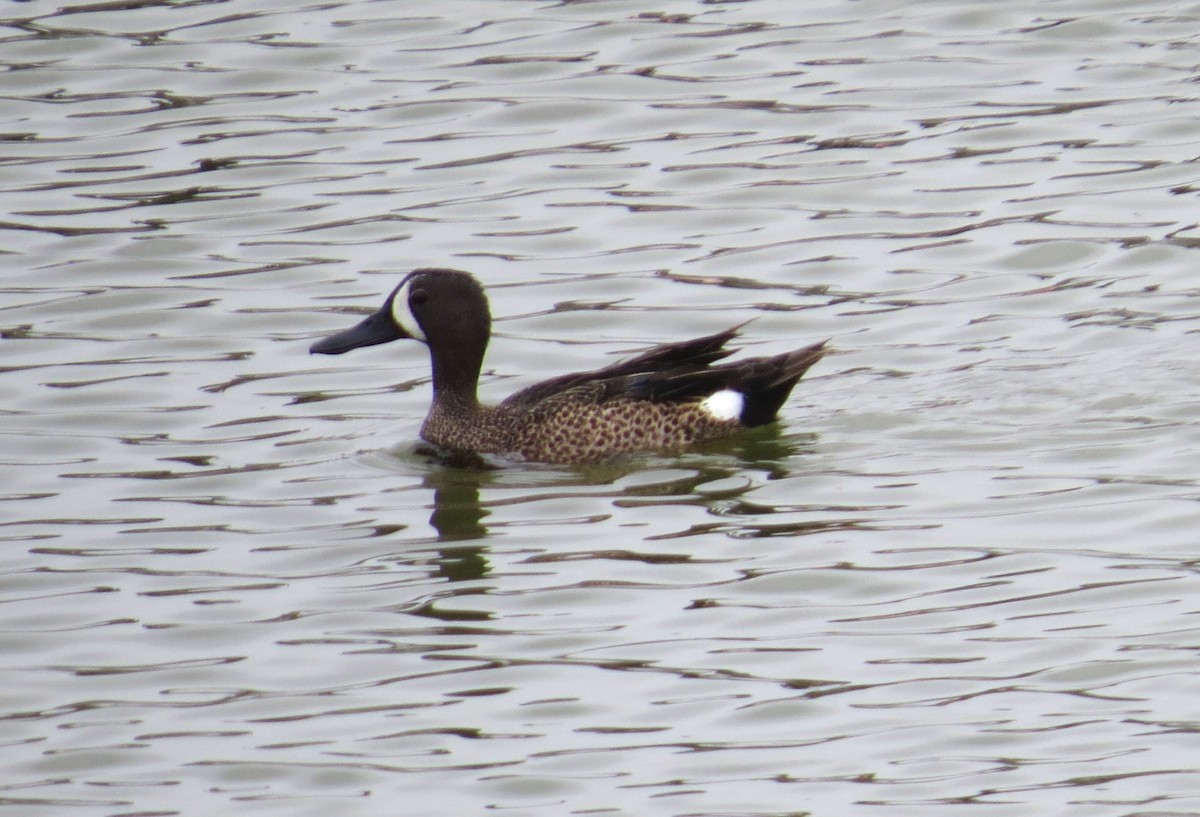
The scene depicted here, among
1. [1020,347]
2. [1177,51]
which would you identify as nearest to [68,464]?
[1020,347]

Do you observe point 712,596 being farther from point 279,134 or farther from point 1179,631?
point 279,134

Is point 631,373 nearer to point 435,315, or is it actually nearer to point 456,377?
point 456,377

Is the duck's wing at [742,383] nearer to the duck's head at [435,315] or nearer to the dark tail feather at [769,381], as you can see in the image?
the dark tail feather at [769,381]

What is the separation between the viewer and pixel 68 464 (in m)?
10.0

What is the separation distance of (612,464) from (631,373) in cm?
43

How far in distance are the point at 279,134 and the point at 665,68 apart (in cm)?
259

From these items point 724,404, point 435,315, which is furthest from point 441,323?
point 724,404

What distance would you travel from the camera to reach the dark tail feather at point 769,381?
32.5 ft

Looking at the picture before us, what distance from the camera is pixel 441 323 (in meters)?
10.3

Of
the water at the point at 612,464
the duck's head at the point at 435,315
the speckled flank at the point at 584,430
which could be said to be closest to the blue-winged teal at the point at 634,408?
the speckled flank at the point at 584,430

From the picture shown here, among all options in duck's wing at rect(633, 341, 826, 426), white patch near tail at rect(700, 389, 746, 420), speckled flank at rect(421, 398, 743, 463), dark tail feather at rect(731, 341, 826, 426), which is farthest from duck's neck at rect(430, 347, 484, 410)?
dark tail feather at rect(731, 341, 826, 426)

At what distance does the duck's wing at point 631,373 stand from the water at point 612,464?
0.37 metres

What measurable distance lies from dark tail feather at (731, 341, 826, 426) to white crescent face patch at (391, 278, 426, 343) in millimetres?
1440

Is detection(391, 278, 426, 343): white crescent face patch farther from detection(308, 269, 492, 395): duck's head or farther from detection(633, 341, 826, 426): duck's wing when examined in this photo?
detection(633, 341, 826, 426): duck's wing
